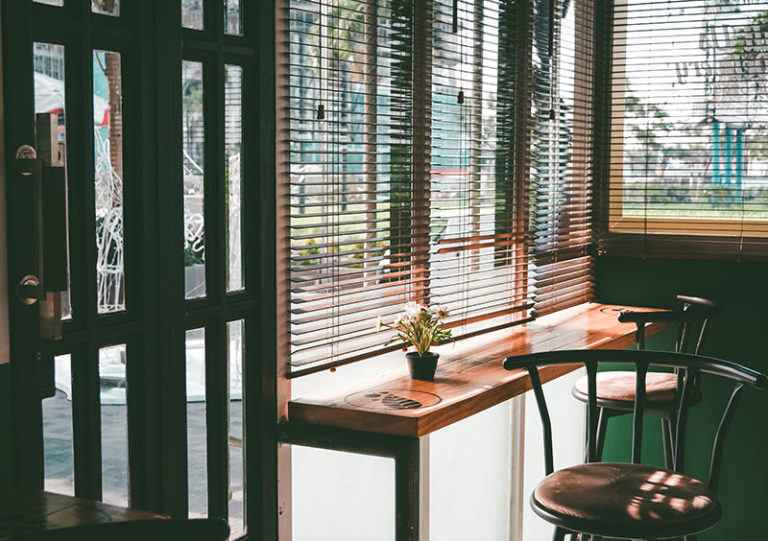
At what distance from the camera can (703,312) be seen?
334 cm

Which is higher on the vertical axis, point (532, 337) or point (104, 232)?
point (104, 232)

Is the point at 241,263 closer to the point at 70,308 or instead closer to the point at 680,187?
the point at 70,308

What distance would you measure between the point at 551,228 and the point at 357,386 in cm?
152

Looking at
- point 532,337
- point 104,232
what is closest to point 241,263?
point 104,232

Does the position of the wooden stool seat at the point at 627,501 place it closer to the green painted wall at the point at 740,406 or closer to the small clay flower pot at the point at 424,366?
the small clay flower pot at the point at 424,366

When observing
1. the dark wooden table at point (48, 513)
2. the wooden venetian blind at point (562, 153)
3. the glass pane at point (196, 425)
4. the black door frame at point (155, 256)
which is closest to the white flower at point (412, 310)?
the black door frame at point (155, 256)

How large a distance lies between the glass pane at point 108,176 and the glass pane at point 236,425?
18.7 inches

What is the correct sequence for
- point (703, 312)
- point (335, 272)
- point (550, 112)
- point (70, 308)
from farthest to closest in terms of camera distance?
point (550, 112), point (703, 312), point (335, 272), point (70, 308)

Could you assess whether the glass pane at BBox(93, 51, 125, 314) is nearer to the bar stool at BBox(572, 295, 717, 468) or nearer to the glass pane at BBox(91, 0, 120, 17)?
the glass pane at BBox(91, 0, 120, 17)

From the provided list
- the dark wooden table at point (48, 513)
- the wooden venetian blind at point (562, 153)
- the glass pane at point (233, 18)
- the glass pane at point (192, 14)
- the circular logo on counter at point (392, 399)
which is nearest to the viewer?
the dark wooden table at point (48, 513)

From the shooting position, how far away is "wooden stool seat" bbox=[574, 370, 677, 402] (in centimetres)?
334

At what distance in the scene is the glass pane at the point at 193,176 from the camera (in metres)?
2.36

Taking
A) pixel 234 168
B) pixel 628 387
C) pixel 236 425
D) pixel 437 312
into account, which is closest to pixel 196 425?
pixel 236 425

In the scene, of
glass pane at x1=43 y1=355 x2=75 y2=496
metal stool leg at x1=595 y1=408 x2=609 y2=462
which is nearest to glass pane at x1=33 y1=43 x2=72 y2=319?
glass pane at x1=43 y1=355 x2=75 y2=496
